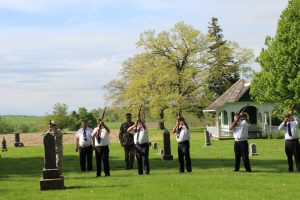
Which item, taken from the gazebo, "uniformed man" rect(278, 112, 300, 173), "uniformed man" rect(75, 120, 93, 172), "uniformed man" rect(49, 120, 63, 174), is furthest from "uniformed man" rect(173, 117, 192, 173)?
the gazebo

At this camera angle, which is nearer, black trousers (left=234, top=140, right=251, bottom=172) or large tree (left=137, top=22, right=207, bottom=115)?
black trousers (left=234, top=140, right=251, bottom=172)

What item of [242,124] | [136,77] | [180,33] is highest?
[180,33]

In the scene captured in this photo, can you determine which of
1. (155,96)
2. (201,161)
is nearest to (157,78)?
(155,96)

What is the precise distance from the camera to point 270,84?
142 feet

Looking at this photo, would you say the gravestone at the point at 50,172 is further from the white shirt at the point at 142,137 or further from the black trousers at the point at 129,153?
the black trousers at the point at 129,153

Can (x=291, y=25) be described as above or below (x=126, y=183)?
above

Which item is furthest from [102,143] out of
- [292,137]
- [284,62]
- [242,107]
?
[242,107]

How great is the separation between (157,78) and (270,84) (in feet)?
69.2

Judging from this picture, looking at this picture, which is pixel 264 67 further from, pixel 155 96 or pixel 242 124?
pixel 242 124

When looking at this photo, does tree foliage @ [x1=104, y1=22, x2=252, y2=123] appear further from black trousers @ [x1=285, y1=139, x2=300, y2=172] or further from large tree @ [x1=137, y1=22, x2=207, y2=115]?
black trousers @ [x1=285, y1=139, x2=300, y2=172]

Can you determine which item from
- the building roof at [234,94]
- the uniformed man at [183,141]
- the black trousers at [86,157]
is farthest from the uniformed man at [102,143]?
the building roof at [234,94]

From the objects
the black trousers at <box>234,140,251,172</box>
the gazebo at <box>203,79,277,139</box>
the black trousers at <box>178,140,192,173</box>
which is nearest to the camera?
the black trousers at <box>234,140,251,172</box>

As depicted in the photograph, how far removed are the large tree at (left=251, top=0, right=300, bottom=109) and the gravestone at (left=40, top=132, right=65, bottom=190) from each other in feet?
96.6

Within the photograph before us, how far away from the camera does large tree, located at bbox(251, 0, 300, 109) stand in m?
41.9
